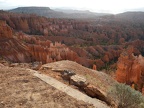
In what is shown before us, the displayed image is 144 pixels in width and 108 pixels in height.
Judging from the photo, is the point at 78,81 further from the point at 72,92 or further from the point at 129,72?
the point at 129,72

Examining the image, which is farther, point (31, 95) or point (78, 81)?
point (78, 81)

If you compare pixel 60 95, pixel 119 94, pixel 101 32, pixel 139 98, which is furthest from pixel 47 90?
pixel 101 32

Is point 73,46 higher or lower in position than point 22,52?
lower

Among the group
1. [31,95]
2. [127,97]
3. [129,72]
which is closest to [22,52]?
[129,72]

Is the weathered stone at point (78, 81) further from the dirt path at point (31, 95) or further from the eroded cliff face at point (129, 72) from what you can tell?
the eroded cliff face at point (129, 72)

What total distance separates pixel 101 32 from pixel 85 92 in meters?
70.5

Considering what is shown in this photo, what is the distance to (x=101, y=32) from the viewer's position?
257ft

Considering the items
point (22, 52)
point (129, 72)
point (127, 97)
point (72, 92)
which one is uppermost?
point (72, 92)

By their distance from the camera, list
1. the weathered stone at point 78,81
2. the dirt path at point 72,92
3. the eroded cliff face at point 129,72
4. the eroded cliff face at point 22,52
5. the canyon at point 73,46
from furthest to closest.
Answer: the canyon at point 73,46 < the eroded cliff face at point 129,72 < the eroded cliff face at point 22,52 < the weathered stone at point 78,81 < the dirt path at point 72,92

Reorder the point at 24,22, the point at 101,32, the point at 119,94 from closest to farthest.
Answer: the point at 119,94 < the point at 24,22 < the point at 101,32

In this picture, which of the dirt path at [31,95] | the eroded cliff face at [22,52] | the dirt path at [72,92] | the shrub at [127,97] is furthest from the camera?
the eroded cliff face at [22,52]

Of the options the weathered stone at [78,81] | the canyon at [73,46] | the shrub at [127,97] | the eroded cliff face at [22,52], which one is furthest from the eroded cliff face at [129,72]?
the shrub at [127,97]

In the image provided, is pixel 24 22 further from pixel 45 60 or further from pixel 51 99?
pixel 51 99

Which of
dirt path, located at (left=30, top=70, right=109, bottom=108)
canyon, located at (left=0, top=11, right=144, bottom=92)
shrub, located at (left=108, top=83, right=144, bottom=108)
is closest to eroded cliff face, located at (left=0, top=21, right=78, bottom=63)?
canyon, located at (left=0, top=11, right=144, bottom=92)
